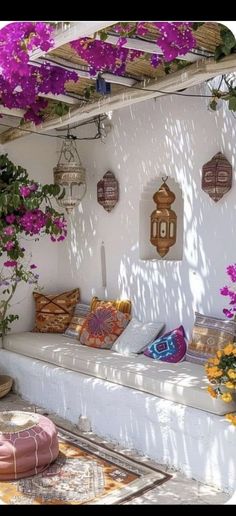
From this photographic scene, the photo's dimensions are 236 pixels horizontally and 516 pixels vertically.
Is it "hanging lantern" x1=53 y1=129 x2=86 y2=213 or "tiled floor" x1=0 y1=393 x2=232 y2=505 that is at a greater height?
"hanging lantern" x1=53 y1=129 x2=86 y2=213

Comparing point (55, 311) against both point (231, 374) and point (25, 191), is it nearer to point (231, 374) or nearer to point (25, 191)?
point (25, 191)

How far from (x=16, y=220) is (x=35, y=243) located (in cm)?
82

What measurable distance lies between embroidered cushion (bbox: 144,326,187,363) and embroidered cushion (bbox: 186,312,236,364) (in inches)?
3.5

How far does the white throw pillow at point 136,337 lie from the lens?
15.7ft

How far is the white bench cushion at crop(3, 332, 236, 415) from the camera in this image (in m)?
3.63

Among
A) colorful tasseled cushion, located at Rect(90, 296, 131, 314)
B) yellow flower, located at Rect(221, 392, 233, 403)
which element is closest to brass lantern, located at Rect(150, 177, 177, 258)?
colorful tasseled cushion, located at Rect(90, 296, 131, 314)

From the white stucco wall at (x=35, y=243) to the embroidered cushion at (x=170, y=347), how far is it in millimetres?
2008

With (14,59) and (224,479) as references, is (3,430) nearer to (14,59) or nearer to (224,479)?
(224,479)

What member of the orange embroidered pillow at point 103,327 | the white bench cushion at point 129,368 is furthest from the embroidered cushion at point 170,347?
the orange embroidered pillow at point 103,327

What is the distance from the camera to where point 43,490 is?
11.0 feet

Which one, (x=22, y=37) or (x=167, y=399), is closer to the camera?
(x=22, y=37)

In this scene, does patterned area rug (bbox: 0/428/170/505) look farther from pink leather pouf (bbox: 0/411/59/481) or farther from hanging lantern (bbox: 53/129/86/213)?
hanging lantern (bbox: 53/129/86/213)

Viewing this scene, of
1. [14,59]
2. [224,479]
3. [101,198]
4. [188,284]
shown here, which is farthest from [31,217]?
[224,479]

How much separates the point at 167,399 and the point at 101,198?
253 cm
